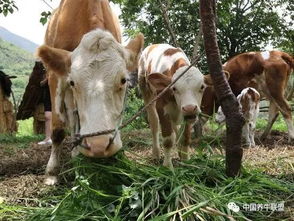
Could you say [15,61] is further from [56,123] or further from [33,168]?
[56,123]

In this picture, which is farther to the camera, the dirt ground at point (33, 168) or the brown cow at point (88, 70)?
the dirt ground at point (33, 168)

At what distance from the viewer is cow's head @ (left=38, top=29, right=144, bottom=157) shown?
3.10 meters

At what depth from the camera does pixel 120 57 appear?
146 inches

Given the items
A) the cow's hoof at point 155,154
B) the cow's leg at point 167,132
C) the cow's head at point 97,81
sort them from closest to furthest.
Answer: the cow's head at point 97,81 → the cow's leg at point 167,132 → the cow's hoof at point 155,154

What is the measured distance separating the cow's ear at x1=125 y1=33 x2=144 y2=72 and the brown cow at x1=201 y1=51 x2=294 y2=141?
329 centimetres

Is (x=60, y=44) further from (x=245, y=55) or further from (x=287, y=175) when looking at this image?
(x=245, y=55)

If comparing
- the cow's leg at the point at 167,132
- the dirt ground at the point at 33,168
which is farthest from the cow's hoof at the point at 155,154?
the cow's leg at the point at 167,132

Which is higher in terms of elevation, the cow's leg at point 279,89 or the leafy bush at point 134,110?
the cow's leg at point 279,89

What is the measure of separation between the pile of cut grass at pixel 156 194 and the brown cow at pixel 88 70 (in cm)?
18

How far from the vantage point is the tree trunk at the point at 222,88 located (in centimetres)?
316

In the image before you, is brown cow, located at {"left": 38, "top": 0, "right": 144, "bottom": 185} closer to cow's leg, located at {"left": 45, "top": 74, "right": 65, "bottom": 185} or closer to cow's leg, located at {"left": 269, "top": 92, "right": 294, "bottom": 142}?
cow's leg, located at {"left": 45, "top": 74, "right": 65, "bottom": 185}

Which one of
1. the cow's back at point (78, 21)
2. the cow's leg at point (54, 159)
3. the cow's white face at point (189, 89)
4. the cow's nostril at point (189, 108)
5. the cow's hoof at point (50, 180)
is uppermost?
the cow's back at point (78, 21)

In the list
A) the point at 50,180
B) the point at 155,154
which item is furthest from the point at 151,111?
the point at 50,180

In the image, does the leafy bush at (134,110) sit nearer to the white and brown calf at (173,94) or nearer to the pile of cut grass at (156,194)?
the white and brown calf at (173,94)
